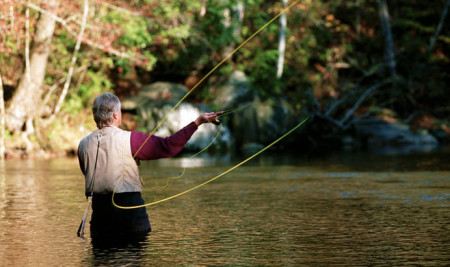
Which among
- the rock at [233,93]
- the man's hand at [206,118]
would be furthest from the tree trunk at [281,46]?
the man's hand at [206,118]

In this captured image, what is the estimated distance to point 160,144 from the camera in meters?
7.83

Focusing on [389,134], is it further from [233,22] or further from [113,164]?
[113,164]

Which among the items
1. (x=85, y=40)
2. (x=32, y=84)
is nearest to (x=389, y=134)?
(x=85, y=40)

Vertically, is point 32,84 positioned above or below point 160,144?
above

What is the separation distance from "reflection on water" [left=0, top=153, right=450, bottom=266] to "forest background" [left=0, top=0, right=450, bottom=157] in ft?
25.7

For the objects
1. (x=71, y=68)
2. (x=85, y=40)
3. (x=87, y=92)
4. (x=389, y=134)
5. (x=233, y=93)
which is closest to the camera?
(x=85, y=40)

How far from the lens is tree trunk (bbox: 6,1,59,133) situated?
27.5 meters

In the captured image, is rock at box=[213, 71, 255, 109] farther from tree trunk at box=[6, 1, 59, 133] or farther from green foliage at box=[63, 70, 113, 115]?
tree trunk at box=[6, 1, 59, 133]

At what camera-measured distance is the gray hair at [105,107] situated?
8.20 m

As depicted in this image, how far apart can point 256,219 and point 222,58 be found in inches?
1048

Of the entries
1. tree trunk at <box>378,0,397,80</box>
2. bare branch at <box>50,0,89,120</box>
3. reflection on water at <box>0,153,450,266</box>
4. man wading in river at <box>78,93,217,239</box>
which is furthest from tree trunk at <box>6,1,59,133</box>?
man wading in river at <box>78,93,217,239</box>

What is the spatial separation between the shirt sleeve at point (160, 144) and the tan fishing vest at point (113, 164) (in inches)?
3.9

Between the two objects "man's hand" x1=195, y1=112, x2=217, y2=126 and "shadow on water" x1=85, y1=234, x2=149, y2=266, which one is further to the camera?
"shadow on water" x1=85, y1=234, x2=149, y2=266

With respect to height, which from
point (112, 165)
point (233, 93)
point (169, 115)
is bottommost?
point (112, 165)
